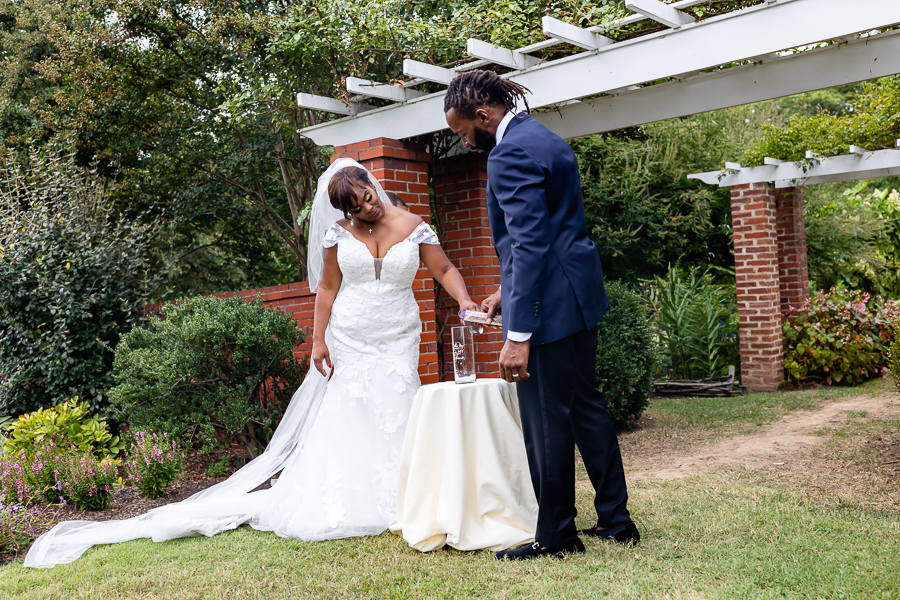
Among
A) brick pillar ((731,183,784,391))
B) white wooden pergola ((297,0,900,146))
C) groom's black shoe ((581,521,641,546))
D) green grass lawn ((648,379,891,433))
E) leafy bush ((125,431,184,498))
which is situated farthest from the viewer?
brick pillar ((731,183,784,391))

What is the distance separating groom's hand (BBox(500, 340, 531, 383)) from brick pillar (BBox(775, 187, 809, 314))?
7867 mm

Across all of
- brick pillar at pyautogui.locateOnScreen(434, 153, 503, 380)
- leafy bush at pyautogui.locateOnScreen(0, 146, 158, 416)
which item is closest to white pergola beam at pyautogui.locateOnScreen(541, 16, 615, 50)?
brick pillar at pyautogui.locateOnScreen(434, 153, 503, 380)

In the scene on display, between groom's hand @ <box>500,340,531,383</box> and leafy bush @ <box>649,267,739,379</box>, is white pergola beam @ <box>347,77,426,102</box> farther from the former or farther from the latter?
leafy bush @ <box>649,267,739,379</box>

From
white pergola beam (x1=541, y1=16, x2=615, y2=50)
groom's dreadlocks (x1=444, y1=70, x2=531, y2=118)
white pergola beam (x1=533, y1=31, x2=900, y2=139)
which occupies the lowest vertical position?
groom's dreadlocks (x1=444, y1=70, x2=531, y2=118)

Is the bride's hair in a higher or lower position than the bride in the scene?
higher

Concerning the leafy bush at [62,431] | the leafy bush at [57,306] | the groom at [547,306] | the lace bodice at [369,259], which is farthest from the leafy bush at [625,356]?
the leafy bush at [57,306]

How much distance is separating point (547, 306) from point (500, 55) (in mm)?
2497

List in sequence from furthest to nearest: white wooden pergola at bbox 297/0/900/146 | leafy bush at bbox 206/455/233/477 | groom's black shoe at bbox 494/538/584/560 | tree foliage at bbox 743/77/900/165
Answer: tree foliage at bbox 743/77/900/165 < leafy bush at bbox 206/455/233/477 < white wooden pergola at bbox 297/0/900/146 < groom's black shoe at bbox 494/538/584/560

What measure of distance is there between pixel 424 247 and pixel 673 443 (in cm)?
295

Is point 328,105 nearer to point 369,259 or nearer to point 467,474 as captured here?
point 369,259

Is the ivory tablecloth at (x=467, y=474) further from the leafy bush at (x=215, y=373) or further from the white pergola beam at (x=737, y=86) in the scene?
the white pergola beam at (x=737, y=86)

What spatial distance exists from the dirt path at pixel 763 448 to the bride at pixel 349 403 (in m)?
1.71

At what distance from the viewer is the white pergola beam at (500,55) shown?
4.54 meters

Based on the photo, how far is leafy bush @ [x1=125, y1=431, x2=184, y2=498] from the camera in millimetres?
4766
